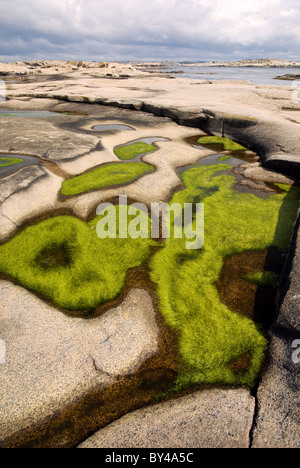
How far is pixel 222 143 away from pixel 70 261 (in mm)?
12583

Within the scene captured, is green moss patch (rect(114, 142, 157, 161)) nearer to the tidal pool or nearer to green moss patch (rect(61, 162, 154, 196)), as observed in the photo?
the tidal pool

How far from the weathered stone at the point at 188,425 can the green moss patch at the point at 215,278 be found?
29cm

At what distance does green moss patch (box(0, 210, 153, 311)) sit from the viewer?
5543mm

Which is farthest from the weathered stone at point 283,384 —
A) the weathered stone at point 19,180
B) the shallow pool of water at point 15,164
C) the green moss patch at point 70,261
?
the shallow pool of water at point 15,164

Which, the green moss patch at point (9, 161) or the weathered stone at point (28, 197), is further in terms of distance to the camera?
the green moss patch at point (9, 161)

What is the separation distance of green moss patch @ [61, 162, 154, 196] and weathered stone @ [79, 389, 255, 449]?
7609mm

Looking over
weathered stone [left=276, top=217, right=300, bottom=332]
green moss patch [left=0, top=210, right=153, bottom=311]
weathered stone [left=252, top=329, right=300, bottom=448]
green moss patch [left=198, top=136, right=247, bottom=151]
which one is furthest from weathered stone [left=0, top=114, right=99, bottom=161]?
weathered stone [left=252, top=329, right=300, bottom=448]

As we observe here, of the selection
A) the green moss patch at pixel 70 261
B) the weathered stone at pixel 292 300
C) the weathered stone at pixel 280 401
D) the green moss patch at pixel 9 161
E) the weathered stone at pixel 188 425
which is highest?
the green moss patch at pixel 9 161

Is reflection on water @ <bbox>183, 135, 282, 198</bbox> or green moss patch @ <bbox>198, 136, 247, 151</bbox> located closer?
reflection on water @ <bbox>183, 135, 282, 198</bbox>

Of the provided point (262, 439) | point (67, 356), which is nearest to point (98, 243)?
point (67, 356)

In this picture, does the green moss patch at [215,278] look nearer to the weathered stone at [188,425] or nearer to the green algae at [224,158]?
the weathered stone at [188,425]

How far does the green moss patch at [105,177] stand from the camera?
9.66 meters

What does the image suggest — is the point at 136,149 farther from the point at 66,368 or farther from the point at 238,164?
the point at 66,368

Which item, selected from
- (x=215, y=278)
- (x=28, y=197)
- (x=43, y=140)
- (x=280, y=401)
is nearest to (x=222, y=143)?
(x=43, y=140)
